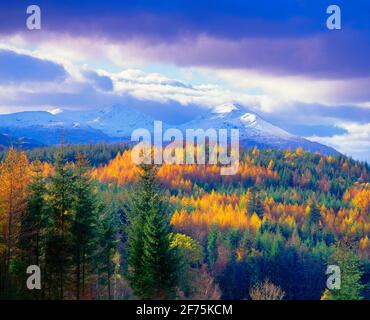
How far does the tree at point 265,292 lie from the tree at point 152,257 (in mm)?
53145

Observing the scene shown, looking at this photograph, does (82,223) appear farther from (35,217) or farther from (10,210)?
(10,210)

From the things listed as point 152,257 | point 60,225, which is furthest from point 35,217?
point 152,257

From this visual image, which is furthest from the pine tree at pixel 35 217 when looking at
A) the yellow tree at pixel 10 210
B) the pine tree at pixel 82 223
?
the pine tree at pixel 82 223

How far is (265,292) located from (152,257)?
58019 millimetres

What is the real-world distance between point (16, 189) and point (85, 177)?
13.4 feet

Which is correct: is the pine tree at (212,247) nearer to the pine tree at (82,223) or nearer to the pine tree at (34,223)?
the pine tree at (82,223)

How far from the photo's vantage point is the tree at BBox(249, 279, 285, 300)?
91.4 metres

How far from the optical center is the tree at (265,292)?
9144 centimetres

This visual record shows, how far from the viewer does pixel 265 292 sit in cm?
9338

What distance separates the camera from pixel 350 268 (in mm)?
61188
